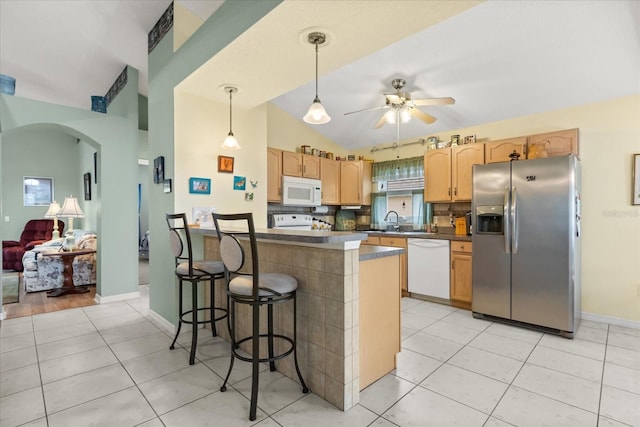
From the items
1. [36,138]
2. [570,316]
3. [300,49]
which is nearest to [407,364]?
[570,316]

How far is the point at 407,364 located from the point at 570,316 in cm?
177

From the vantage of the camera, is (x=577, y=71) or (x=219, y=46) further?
(x=577, y=71)

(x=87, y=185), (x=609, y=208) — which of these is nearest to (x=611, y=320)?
(x=609, y=208)

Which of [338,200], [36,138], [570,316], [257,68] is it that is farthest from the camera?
[36,138]

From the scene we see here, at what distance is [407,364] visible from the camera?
238cm

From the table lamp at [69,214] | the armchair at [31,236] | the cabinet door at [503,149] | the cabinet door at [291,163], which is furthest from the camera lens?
the armchair at [31,236]

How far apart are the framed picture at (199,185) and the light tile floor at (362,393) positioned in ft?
4.60

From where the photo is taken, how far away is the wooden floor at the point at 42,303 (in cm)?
374

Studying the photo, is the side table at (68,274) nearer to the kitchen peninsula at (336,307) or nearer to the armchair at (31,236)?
the armchair at (31,236)

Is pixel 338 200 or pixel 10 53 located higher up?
pixel 10 53

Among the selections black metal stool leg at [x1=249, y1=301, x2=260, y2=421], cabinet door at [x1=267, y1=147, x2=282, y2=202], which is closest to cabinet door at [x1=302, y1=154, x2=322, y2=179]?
cabinet door at [x1=267, y1=147, x2=282, y2=202]

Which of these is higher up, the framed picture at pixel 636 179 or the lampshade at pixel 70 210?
the framed picture at pixel 636 179

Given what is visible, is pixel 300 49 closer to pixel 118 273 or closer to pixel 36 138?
pixel 118 273

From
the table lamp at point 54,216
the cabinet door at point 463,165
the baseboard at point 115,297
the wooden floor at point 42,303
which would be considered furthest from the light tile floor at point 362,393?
the table lamp at point 54,216
